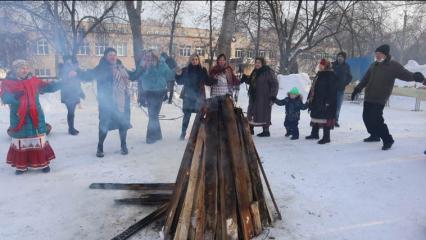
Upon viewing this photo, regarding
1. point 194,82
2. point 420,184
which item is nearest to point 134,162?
point 194,82

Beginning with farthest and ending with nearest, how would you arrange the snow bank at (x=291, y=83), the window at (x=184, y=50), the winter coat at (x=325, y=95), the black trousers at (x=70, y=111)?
the window at (x=184, y=50)
the snow bank at (x=291, y=83)
the black trousers at (x=70, y=111)
the winter coat at (x=325, y=95)

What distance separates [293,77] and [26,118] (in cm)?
1376

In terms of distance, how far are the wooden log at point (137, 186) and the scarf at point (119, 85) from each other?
1710 mm

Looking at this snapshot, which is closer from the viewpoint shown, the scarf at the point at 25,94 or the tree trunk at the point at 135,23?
the scarf at the point at 25,94

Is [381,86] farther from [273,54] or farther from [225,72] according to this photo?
[273,54]

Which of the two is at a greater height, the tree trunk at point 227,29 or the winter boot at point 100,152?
the tree trunk at point 227,29

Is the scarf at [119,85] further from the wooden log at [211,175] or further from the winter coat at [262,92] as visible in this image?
the wooden log at [211,175]

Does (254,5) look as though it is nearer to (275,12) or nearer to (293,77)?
(275,12)

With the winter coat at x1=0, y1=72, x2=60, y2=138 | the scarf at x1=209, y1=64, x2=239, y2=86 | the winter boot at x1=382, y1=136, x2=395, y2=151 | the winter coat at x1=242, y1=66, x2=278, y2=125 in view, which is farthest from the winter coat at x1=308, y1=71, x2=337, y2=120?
the winter coat at x1=0, y1=72, x2=60, y2=138

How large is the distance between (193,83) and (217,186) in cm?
381

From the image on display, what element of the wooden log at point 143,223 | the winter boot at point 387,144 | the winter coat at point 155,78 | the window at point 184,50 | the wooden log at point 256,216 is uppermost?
the window at point 184,50

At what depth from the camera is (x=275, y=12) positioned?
2011cm

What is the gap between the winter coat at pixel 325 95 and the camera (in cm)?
660

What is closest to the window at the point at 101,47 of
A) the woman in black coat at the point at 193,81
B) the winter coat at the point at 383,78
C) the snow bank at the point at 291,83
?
the woman in black coat at the point at 193,81
